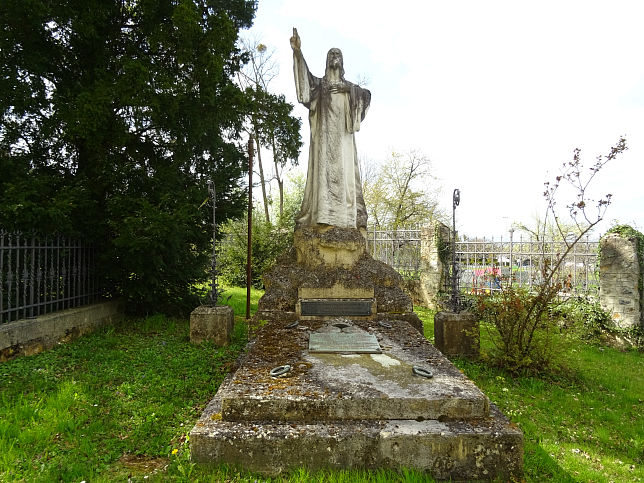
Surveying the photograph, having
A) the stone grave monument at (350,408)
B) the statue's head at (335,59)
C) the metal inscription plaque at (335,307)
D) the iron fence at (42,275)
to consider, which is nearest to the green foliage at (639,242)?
the stone grave monument at (350,408)

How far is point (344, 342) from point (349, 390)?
101 cm

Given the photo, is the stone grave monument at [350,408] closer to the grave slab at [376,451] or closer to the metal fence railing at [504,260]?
the grave slab at [376,451]

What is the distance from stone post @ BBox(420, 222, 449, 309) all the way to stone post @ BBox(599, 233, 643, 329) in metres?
4.09

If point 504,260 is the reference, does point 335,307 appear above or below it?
below

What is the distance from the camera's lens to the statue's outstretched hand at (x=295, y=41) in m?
5.66

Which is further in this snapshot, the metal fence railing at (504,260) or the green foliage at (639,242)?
the metal fence railing at (504,260)

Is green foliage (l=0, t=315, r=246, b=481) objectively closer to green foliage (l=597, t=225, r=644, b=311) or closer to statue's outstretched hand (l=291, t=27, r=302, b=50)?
statue's outstretched hand (l=291, t=27, r=302, b=50)

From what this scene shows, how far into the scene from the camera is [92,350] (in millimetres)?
5734

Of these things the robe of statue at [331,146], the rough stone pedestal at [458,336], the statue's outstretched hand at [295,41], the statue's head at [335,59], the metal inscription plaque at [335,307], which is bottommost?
the rough stone pedestal at [458,336]

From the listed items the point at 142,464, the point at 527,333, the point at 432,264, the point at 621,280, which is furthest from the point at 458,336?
the point at 432,264

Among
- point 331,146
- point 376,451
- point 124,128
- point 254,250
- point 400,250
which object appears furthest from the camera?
point 254,250

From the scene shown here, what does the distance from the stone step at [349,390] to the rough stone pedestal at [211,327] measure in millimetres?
2622

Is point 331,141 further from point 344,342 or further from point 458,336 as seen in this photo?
point 458,336

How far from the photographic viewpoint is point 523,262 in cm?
1013
